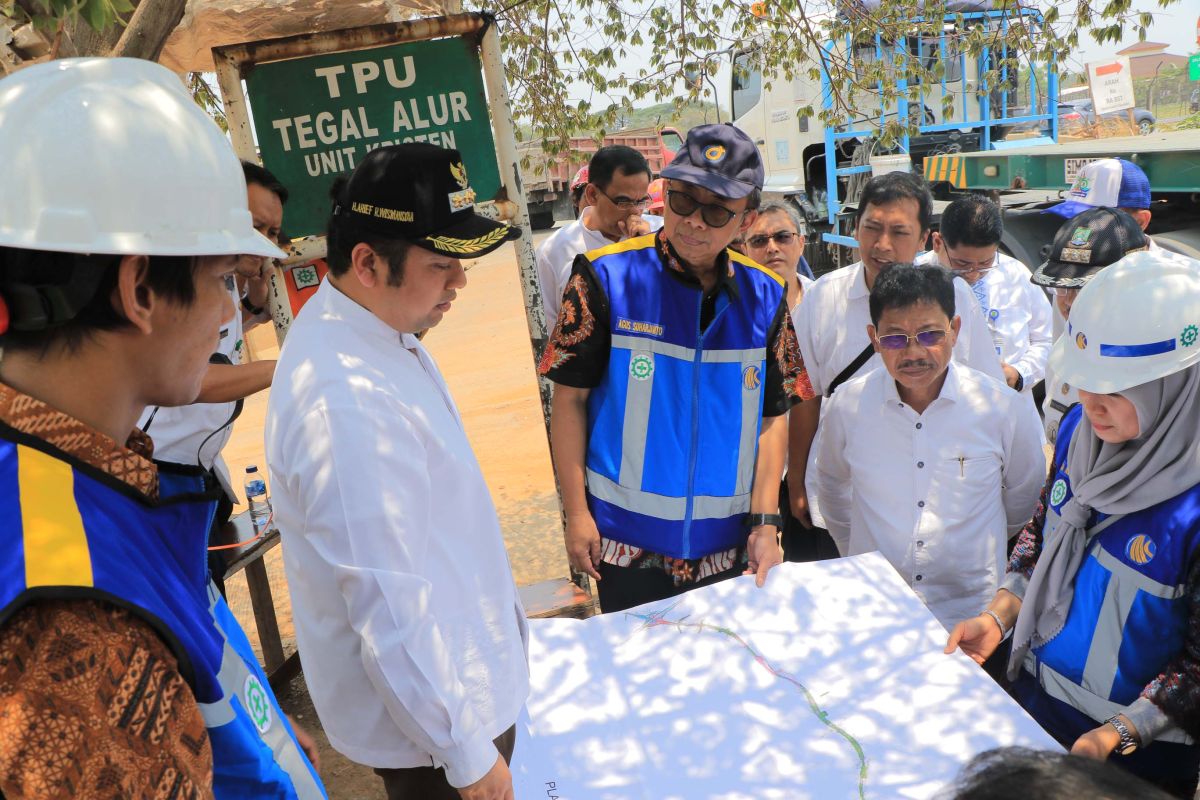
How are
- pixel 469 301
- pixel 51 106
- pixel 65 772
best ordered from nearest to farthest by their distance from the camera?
1. pixel 65 772
2. pixel 51 106
3. pixel 469 301

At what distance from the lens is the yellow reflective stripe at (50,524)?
2.52 feet

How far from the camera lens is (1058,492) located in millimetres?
2098

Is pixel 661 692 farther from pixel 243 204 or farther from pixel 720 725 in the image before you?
pixel 243 204

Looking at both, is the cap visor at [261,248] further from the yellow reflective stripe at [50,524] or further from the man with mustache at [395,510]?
the man with mustache at [395,510]

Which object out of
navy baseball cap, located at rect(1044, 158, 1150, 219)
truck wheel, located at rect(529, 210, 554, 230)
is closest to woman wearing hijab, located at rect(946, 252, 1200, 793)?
navy baseball cap, located at rect(1044, 158, 1150, 219)

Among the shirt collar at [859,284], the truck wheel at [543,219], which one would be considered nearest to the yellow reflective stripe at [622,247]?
the shirt collar at [859,284]

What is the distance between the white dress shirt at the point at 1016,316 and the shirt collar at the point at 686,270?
1997mm

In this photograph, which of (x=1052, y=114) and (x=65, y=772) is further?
(x=1052, y=114)

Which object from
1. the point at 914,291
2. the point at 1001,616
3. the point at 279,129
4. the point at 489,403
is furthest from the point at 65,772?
the point at 489,403

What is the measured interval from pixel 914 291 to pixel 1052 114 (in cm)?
858

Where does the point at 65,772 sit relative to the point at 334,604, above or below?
above

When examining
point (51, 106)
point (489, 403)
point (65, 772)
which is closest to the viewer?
point (65, 772)

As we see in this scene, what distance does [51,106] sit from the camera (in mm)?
892

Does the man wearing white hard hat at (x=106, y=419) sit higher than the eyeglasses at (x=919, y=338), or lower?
higher
